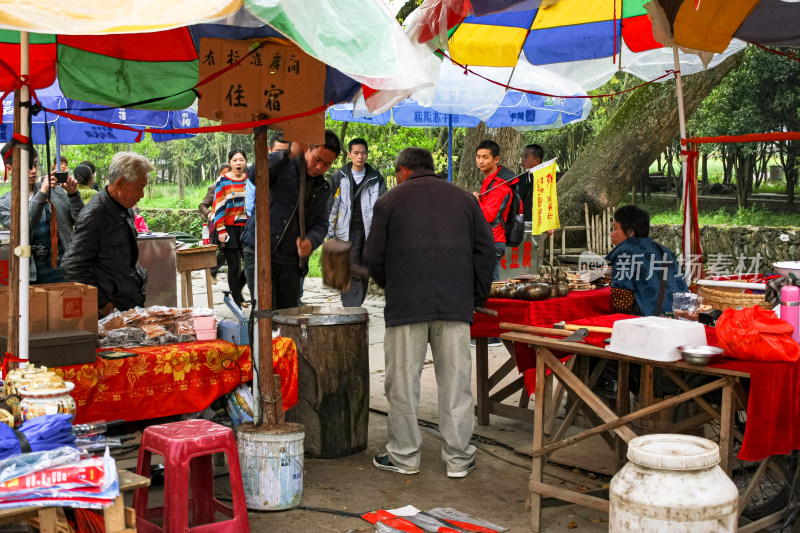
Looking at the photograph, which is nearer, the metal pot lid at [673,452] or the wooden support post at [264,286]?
the metal pot lid at [673,452]

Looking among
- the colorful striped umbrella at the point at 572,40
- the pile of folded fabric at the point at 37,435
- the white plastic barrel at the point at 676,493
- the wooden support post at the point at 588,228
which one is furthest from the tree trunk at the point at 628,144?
the pile of folded fabric at the point at 37,435

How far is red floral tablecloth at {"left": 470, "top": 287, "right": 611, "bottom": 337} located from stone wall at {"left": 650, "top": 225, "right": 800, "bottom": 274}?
8.74m

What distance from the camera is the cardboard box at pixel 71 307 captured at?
4.17 m

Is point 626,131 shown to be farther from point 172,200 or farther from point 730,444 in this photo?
point 172,200

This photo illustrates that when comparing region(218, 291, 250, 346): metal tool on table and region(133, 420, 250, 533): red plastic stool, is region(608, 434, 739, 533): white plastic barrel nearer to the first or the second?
region(133, 420, 250, 533): red plastic stool

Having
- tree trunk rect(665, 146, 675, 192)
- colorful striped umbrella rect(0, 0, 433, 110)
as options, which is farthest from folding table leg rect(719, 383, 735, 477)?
tree trunk rect(665, 146, 675, 192)

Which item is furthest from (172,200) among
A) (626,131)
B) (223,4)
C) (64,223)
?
(223,4)

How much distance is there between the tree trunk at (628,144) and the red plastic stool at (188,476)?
30.5 ft

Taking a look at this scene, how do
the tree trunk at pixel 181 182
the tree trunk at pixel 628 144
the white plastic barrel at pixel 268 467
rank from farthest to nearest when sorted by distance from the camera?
the tree trunk at pixel 181 182, the tree trunk at pixel 628 144, the white plastic barrel at pixel 268 467

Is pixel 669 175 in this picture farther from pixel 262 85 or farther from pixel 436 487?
pixel 262 85

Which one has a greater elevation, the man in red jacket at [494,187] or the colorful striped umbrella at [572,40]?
the colorful striped umbrella at [572,40]

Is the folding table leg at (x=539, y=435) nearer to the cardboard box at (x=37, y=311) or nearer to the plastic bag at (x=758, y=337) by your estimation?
the plastic bag at (x=758, y=337)

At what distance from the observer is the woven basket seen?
4806 millimetres

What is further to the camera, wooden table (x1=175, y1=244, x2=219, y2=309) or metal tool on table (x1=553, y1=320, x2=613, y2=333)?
wooden table (x1=175, y1=244, x2=219, y2=309)
